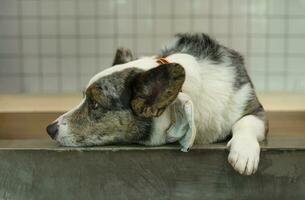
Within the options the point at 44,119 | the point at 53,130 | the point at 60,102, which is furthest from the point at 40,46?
the point at 53,130

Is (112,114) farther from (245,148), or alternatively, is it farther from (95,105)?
(245,148)

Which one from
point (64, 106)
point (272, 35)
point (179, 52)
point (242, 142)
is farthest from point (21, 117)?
point (272, 35)

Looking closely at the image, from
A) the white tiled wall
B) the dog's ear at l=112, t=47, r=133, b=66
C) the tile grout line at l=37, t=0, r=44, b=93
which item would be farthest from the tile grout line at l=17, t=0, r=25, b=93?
the dog's ear at l=112, t=47, r=133, b=66

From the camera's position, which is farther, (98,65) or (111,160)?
(98,65)

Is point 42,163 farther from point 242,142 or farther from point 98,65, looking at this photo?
point 98,65

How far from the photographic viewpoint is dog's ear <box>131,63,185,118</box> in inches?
64.2

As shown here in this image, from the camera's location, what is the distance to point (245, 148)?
5.54ft

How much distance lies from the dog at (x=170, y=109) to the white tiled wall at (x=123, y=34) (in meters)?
1.74

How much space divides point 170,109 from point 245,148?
0.24 metres

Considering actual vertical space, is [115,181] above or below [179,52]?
below

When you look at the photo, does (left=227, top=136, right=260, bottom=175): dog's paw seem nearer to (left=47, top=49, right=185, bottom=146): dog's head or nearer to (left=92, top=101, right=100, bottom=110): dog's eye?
(left=47, top=49, right=185, bottom=146): dog's head

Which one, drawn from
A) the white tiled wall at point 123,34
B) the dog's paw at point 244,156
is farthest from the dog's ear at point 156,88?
the white tiled wall at point 123,34

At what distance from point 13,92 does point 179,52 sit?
196 centimetres

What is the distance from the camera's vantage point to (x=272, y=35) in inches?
147
